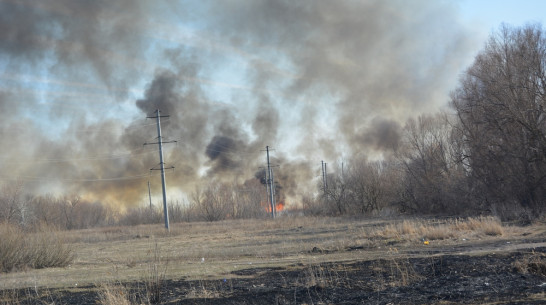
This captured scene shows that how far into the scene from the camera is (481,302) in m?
7.45

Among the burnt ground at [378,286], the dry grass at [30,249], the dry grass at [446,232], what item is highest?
the dry grass at [30,249]

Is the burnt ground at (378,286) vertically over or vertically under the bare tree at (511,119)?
under

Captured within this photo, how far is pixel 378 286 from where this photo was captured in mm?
9531

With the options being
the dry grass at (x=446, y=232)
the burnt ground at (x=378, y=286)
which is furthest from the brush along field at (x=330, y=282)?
the dry grass at (x=446, y=232)

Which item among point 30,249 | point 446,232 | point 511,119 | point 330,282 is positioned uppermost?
point 511,119

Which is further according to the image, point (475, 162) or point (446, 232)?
point (475, 162)

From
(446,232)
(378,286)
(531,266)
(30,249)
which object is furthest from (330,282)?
(30,249)

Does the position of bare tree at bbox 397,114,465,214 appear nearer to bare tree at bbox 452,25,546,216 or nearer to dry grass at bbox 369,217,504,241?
bare tree at bbox 452,25,546,216

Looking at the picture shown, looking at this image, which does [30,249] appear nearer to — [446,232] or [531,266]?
[446,232]

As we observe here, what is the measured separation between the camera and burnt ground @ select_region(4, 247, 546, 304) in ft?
26.8

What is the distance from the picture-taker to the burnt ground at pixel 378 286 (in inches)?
322

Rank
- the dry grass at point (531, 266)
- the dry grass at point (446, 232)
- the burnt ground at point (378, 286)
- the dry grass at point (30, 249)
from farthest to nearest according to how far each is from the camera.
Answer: the dry grass at point (446, 232)
the dry grass at point (30, 249)
the dry grass at point (531, 266)
the burnt ground at point (378, 286)

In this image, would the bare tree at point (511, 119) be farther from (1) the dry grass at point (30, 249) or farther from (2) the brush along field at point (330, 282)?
(1) the dry grass at point (30, 249)

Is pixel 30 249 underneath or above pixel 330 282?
above
